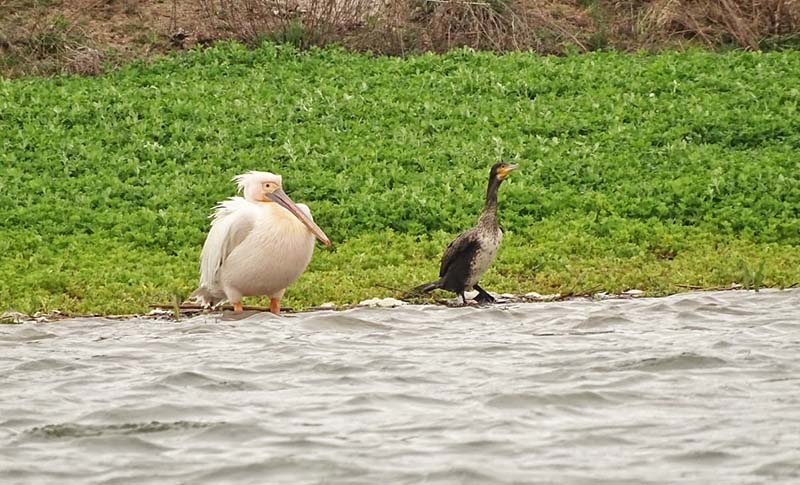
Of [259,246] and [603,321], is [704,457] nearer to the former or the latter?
[603,321]

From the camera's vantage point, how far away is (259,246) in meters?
9.68

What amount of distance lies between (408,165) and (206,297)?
17.0 feet

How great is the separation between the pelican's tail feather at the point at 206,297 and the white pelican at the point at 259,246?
1 centimetres

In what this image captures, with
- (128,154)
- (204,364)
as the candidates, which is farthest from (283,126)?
(204,364)

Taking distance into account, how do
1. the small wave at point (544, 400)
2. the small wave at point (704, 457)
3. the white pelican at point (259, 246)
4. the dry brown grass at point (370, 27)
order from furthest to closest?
the dry brown grass at point (370, 27), the white pelican at point (259, 246), the small wave at point (544, 400), the small wave at point (704, 457)

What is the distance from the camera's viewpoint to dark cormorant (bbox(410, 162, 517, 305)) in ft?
34.2

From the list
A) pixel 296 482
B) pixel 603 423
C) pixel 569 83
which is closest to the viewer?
pixel 296 482

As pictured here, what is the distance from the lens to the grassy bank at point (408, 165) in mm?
11727

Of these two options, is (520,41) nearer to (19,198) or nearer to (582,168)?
(582,168)

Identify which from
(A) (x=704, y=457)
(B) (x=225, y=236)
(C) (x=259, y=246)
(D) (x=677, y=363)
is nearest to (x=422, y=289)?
(C) (x=259, y=246)

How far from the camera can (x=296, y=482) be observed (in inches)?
191

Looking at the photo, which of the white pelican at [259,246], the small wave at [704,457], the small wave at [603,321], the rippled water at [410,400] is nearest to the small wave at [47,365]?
the rippled water at [410,400]

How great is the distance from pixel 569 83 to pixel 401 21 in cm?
425

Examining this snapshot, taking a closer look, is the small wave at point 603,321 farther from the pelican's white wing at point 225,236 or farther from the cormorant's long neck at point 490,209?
the pelican's white wing at point 225,236
